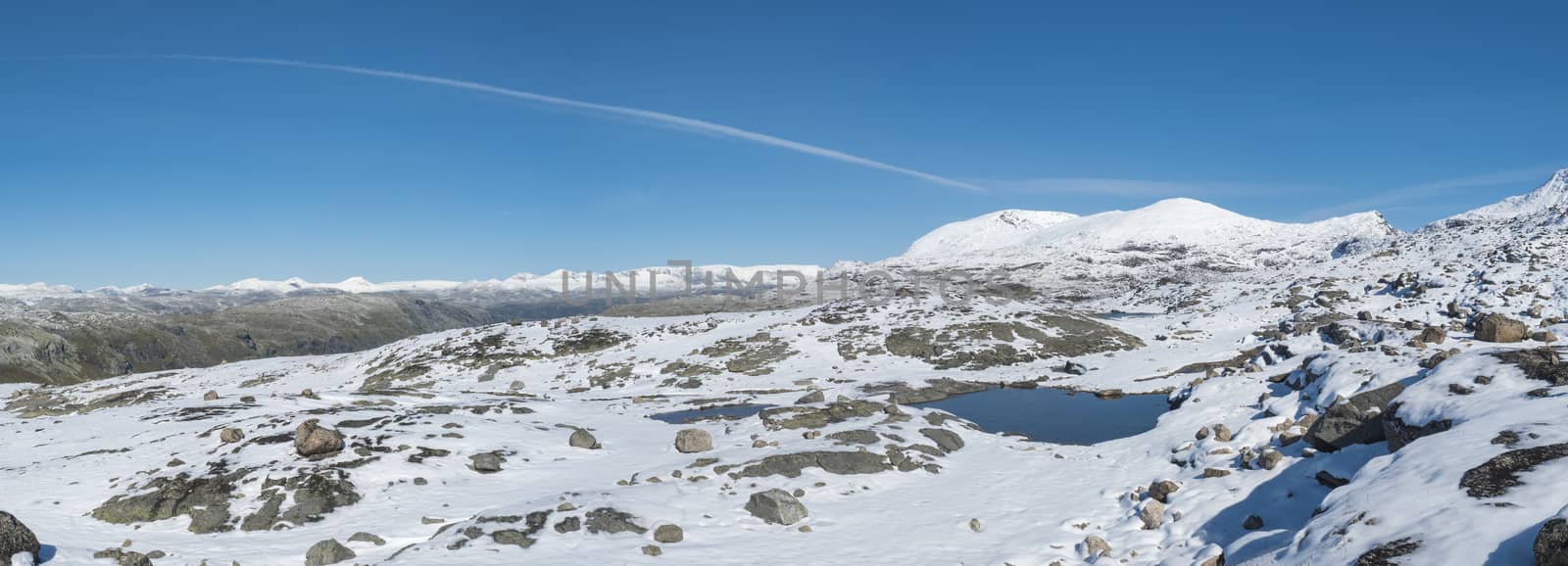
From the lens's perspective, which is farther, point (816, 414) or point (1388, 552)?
point (816, 414)

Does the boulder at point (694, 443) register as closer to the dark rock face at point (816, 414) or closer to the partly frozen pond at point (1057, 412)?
the dark rock face at point (816, 414)


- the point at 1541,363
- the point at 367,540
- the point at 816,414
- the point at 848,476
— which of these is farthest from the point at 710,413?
the point at 1541,363

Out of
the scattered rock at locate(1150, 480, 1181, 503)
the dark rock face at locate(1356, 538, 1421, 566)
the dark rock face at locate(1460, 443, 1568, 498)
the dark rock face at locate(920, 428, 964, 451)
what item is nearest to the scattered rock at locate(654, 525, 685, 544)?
the scattered rock at locate(1150, 480, 1181, 503)

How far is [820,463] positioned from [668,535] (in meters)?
8.82

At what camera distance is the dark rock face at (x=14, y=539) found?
1617 cm

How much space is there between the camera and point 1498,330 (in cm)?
4206

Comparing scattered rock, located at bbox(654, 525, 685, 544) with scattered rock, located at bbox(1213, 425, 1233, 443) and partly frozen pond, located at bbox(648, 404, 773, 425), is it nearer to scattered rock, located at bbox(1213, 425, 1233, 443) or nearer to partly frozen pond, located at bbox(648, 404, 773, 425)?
scattered rock, located at bbox(1213, 425, 1233, 443)

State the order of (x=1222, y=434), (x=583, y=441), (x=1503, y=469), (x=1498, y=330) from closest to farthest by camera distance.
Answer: (x=1503, y=469), (x=1222, y=434), (x=583, y=441), (x=1498, y=330)

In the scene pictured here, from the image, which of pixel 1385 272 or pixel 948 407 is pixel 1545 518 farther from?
pixel 1385 272

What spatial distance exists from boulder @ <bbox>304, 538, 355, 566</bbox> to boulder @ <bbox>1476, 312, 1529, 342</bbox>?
56.3 m

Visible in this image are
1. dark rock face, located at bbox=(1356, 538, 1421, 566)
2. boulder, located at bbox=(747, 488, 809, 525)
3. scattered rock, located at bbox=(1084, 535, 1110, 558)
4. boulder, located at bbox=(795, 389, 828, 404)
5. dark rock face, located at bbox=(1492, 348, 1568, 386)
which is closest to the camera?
dark rock face, located at bbox=(1356, 538, 1421, 566)

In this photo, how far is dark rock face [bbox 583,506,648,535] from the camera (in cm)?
→ 2078

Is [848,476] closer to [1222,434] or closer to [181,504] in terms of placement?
[1222,434]

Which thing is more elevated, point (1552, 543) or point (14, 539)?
point (1552, 543)
